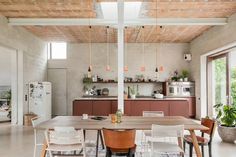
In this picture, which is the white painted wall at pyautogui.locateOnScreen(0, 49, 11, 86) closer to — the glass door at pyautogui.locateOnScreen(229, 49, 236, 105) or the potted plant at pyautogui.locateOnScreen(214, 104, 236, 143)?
the glass door at pyautogui.locateOnScreen(229, 49, 236, 105)

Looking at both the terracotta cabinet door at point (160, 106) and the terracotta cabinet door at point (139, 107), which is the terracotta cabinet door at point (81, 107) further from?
the terracotta cabinet door at point (160, 106)

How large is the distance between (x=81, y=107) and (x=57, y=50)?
3.94 m

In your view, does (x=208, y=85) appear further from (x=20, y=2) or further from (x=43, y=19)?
(x=20, y=2)

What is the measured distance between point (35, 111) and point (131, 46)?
16.1 ft

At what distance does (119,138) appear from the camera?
3.08 meters

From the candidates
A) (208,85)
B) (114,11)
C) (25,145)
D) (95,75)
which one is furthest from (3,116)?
(208,85)

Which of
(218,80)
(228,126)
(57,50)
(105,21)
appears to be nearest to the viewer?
(228,126)

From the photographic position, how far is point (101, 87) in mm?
10539

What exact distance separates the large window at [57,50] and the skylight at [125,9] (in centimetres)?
464

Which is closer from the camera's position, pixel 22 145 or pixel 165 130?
pixel 165 130

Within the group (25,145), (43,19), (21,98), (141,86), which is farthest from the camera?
(141,86)

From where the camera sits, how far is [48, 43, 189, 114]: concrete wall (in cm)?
1042

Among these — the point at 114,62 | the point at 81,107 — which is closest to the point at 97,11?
the point at 81,107

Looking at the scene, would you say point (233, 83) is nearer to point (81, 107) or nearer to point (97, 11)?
point (97, 11)
